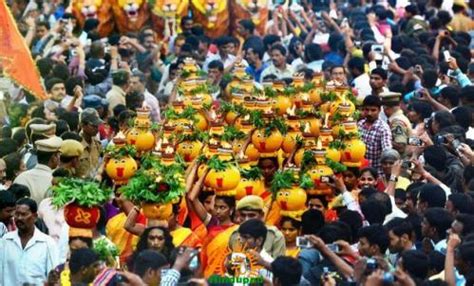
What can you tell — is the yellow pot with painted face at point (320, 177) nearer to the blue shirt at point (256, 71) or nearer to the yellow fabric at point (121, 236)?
the yellow fabric at point (121, 236)

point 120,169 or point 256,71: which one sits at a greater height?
point 120,169

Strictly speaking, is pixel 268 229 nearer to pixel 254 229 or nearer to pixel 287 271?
pixel 254 229

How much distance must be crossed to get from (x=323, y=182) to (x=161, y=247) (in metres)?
2.94

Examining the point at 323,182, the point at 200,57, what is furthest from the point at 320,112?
the point at 200,57

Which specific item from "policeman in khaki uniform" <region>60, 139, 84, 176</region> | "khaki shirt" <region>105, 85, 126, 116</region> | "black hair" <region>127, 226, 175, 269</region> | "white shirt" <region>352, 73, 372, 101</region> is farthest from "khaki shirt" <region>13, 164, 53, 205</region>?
"white shirt" <region>352, 73, 372, 101</region>

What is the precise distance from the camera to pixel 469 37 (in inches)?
1107

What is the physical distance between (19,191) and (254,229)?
2.55 metres

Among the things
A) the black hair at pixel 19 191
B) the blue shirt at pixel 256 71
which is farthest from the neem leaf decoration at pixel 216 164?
the blue shirt at pixel 256 71

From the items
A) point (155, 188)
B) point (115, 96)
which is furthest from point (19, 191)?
point (115, 96)

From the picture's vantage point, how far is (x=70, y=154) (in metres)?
18.0

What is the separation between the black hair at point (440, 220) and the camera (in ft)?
51.2

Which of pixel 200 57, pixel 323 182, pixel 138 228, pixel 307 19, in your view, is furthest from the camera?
pixel 307 19

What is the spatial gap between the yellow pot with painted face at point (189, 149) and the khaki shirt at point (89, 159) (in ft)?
2.78

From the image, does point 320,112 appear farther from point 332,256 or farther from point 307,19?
point 307,19
